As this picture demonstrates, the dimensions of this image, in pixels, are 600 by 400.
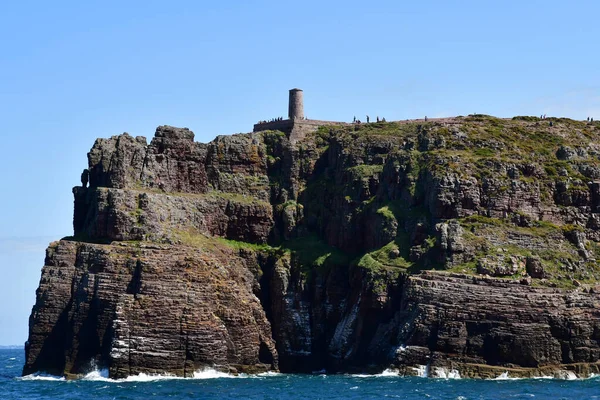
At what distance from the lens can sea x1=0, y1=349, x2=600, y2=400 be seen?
100m

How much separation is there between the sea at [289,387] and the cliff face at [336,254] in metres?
2.23

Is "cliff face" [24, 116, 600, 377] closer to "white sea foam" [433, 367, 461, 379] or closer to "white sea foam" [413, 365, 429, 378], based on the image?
"white sea foam" [413, 365, 429, 378]

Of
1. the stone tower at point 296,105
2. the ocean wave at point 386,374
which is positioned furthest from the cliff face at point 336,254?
the stone tower at point 296,105

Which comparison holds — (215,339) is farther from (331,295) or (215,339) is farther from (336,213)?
(336,213)

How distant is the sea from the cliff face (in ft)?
7.33

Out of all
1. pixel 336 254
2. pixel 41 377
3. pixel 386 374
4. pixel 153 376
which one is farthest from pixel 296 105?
pixel 41 377

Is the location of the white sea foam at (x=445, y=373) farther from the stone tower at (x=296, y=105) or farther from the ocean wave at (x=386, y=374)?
the stone tower at (x=296, y=105)

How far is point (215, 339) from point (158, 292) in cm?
671

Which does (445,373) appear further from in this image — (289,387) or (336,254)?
(336,254)

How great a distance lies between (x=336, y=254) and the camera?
13300cm

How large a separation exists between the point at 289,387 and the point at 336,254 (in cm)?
2591

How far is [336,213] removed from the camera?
137000mm

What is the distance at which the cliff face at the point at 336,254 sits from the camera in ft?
372

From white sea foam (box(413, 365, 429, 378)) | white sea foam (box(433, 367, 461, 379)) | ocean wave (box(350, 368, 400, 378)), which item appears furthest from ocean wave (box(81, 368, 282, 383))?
white sea foam (box(433, 367, 461, 379))
